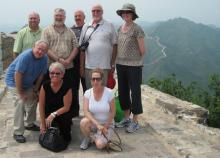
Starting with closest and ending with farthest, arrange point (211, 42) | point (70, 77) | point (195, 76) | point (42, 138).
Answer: point (42, 138)
point (70, 77)
point (195, 76)
point (211, 42)

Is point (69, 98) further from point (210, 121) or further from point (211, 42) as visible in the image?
point (211, 42)

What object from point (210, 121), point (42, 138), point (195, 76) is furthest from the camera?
point (195, 76)

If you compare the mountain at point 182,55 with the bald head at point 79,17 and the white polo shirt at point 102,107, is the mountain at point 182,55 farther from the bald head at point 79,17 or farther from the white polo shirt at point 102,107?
the white polo shirt at point 102,107

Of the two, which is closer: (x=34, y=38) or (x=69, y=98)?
(x=69, y=98)

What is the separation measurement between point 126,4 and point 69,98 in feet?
5.57

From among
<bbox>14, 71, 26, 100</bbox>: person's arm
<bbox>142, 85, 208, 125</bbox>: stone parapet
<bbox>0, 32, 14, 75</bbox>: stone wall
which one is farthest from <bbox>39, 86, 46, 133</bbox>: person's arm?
<bbox>0, 32, 14, 75</bbox>: stone wall

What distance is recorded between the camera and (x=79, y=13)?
22.1ft

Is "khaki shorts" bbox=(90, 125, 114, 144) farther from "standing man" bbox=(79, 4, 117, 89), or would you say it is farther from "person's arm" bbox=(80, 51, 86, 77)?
"person's arm" bbox=(80, 51, 86, 77)

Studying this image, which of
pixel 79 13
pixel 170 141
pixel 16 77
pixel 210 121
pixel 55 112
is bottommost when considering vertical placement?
pixel 210 121

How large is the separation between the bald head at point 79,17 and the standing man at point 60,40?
1.90 feet

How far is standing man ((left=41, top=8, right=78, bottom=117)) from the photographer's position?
6090mm

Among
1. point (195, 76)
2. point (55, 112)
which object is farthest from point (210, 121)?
point (195, 76)

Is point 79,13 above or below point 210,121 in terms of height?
above

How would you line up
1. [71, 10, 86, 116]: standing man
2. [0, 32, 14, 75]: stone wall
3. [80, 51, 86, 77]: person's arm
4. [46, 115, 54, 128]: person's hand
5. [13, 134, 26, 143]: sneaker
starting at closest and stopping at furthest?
[46, 115, 54, 128]: person's hand, [13, 134, 26, 143]: sneaker, [80, 51, 86, 77]: person's arm, [71, 10, 86, 116]: standing man, [0, 32, 14, 75]: stone wall
